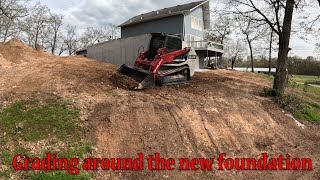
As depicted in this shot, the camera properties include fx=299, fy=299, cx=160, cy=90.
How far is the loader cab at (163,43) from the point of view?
1379 centimetres

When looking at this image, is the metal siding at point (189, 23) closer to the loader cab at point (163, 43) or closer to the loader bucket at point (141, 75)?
the loader cab at point (163, 43)

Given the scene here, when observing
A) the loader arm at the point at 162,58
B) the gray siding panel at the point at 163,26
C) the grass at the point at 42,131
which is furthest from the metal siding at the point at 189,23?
the grass at the point at 42,131

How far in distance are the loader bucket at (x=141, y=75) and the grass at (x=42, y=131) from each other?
11.6ft

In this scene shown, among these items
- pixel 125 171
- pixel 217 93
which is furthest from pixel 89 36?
pixel 125 171

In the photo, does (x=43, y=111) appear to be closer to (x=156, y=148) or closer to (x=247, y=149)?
(x=156, y=148)

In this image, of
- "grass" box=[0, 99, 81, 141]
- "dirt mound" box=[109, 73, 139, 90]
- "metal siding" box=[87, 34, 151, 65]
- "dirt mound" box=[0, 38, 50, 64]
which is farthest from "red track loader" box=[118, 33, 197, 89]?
"dirt mound" box=[0, 38, 50, 64]

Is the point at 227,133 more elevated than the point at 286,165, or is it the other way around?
the point at 227,133

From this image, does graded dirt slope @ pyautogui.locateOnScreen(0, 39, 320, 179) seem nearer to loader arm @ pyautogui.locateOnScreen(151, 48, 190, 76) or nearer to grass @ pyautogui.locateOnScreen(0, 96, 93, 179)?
grass @ pyautogui.locateOnScreen(0, 96, 93, 179)

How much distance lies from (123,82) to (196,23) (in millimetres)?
22149

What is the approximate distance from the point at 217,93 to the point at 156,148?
5423 mm

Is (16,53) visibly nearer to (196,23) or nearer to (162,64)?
(162,64)

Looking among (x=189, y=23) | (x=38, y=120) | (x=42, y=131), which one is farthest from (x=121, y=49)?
(x=42, y=131)

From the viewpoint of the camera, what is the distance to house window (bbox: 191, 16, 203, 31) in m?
32.3

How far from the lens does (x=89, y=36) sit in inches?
2862
